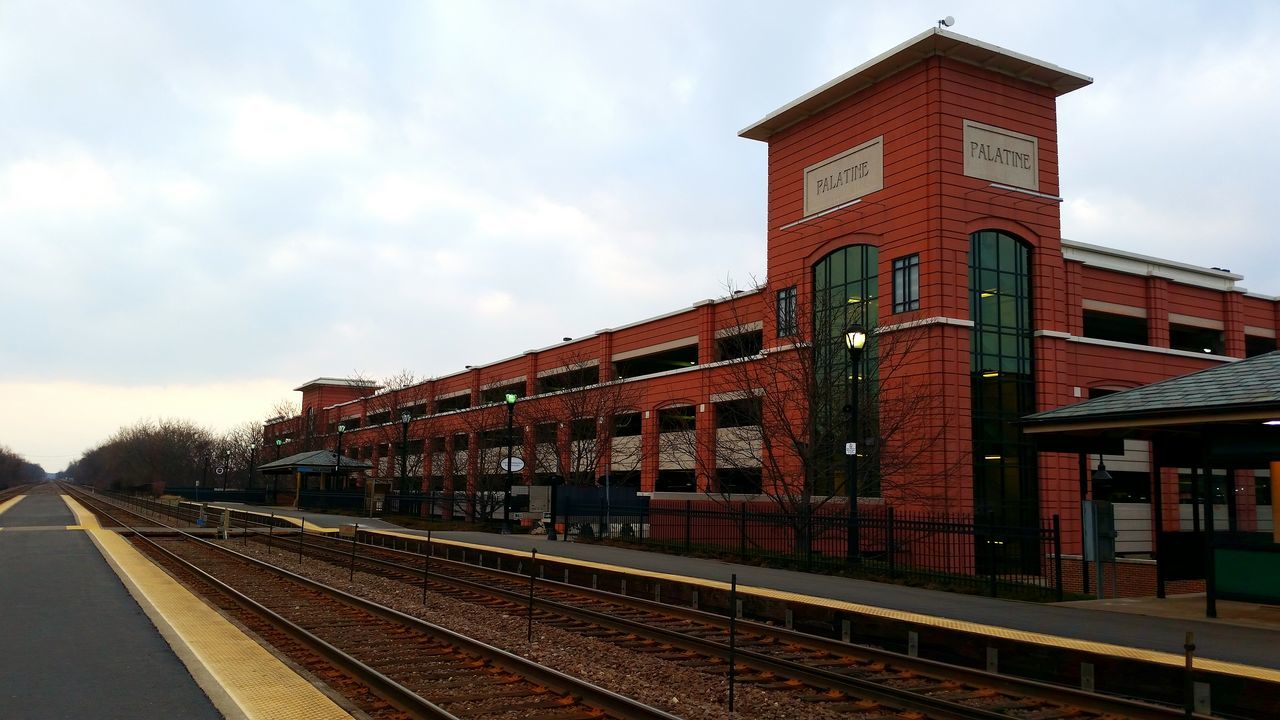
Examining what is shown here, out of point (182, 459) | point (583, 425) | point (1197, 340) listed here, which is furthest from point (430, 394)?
point (182, 459)

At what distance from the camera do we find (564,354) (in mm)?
57781

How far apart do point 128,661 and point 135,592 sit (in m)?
7.26

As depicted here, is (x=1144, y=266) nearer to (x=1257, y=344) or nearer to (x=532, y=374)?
(x=1257, y=344)

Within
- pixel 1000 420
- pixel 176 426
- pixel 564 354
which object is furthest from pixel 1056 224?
pixel 176 426

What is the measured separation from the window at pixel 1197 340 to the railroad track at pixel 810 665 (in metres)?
37.3

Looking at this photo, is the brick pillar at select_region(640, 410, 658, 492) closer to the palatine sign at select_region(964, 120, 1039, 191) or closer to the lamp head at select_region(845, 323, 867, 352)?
the palatine sign at select_region(964, 120, 1039, 191)

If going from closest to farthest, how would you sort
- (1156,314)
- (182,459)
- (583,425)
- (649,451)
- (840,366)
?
1. (840,366)
2. (1156,314)
3. (649,451)
4. (583,425)
5. (182,459)

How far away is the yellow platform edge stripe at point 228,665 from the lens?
816 cm

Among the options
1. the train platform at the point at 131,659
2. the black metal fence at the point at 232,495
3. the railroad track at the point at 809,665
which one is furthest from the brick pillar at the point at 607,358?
the black metal fence at the point at 232,495

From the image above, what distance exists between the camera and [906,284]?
3281 centimetres

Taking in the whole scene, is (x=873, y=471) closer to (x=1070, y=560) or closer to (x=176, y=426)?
(x=1070, y=560)

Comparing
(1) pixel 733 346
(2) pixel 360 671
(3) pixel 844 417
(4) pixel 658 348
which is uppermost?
(4) pixel 658 348

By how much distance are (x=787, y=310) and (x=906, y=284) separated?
5.13 m

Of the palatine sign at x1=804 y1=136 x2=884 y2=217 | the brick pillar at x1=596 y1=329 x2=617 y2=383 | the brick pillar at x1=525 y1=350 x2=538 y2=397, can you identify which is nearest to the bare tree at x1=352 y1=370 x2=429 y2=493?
the brick pillar at x1=525 y1=350 x2=538 y2=397
